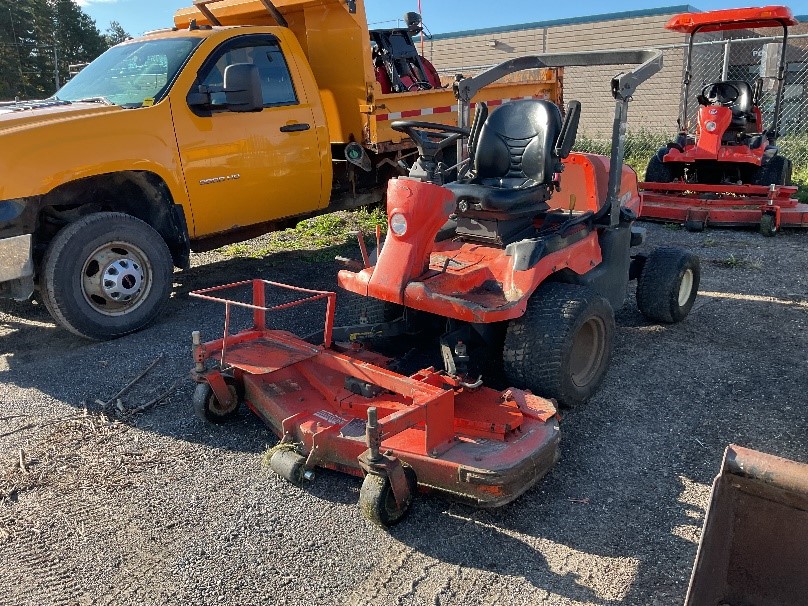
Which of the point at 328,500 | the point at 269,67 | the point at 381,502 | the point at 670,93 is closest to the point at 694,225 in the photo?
the point at 269,67

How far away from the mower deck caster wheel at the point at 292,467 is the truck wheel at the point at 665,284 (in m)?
3.07

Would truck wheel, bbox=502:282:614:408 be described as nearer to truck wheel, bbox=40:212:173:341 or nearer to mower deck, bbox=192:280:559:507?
mower deck, bbox=192:280:559:507

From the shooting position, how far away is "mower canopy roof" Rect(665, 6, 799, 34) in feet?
27.5

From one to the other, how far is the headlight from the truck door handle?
9.46ft

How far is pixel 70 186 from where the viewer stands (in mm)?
5363

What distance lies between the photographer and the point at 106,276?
17.4 ft

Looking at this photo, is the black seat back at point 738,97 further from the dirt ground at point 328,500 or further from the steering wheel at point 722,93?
the dirt ground at point 328,500

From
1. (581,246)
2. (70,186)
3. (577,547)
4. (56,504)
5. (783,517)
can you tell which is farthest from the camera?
(70,186)

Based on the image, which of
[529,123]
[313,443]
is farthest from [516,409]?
[529,123]

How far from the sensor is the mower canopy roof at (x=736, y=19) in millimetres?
8391

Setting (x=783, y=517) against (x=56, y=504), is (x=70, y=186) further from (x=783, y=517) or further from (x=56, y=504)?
(x=783, y=517)

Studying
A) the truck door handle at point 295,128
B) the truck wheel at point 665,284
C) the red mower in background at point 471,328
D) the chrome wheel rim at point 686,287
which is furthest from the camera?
the truck door handle at point 295,128

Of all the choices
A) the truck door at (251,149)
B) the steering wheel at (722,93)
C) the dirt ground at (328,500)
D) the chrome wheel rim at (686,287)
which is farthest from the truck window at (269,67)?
the steering wheel at (722,93)

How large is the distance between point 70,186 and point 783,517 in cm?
499
